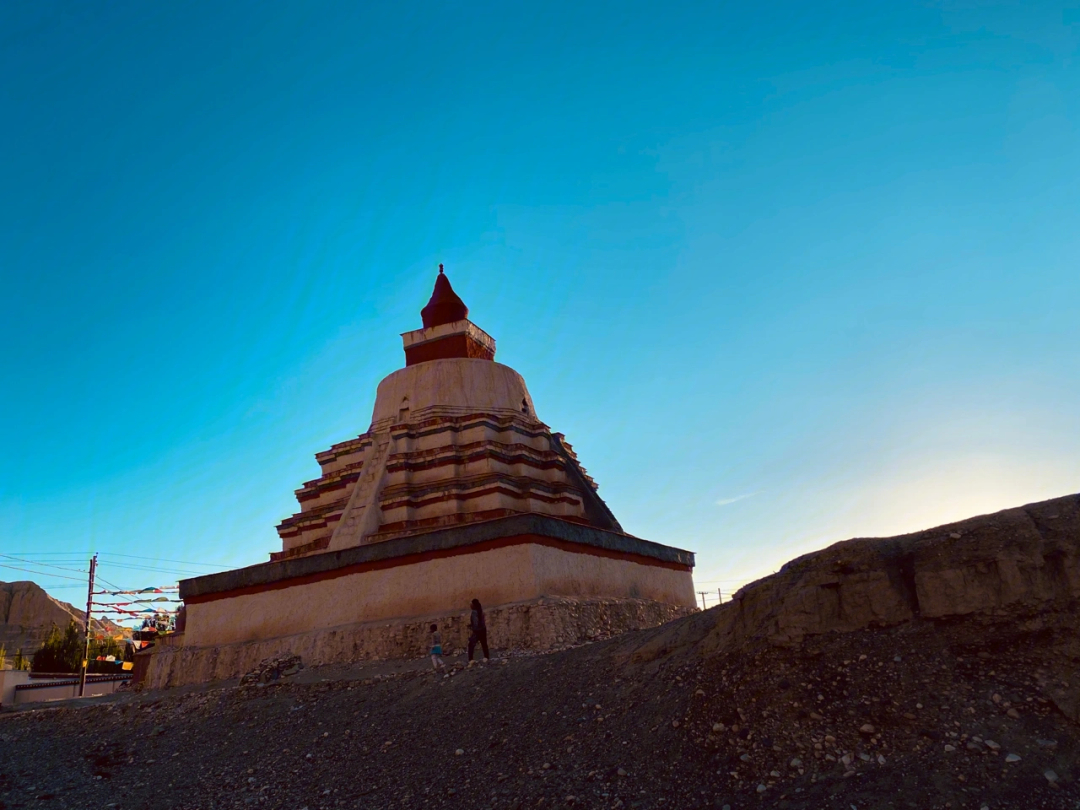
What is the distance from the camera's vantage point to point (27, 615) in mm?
76125

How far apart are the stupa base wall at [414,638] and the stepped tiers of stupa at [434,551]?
0.03 meters

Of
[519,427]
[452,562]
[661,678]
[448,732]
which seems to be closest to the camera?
[661,678]

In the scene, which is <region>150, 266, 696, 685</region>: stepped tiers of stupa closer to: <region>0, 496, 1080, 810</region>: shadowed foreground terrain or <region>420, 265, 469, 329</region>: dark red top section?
<region>420, 265, 469, 329</region>: dark red top section

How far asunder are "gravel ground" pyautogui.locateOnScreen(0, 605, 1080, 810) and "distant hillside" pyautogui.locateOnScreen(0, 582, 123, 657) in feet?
237

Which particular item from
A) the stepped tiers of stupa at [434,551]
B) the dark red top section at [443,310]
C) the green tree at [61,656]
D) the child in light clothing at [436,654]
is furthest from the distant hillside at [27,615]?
the child in light clothing at [436,654]

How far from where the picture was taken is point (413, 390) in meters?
23.4

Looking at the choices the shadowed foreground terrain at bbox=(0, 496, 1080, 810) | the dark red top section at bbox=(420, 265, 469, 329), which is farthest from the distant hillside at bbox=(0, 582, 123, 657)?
the shadowed foreground terrain at bbox=(0, 496, 1080, 810)

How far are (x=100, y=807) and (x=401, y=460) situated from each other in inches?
451

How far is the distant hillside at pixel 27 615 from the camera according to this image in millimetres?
73562

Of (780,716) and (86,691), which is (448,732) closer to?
(780,716)

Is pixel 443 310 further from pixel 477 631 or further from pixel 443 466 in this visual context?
pixel 477 631

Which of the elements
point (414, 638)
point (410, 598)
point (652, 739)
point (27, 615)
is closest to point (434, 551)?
point (410, 598)

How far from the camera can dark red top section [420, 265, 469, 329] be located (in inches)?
1053

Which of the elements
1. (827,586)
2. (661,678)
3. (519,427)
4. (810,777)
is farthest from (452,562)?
(810,777)
